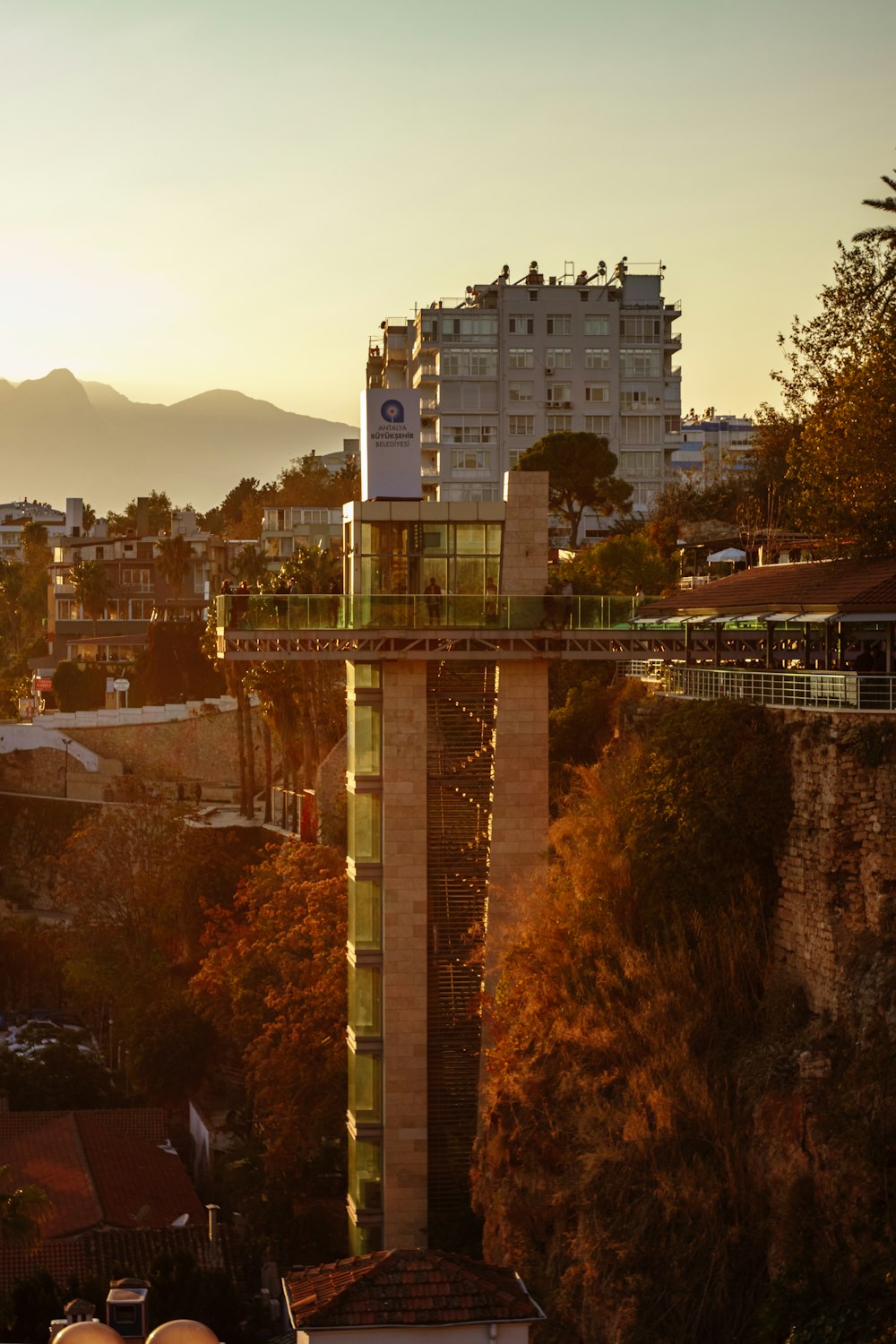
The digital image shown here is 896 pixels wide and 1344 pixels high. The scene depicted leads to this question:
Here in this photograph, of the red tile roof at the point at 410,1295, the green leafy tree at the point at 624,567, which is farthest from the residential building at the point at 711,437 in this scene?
the red tile roof at the point at 410,1295

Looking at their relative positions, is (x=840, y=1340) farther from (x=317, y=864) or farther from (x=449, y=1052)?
(x=317, y=864)

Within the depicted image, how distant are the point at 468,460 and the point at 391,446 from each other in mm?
55440

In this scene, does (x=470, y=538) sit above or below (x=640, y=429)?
below

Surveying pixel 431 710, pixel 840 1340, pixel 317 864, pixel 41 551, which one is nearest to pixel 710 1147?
pixel 840 1340

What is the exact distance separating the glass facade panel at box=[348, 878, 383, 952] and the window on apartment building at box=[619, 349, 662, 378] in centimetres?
6192

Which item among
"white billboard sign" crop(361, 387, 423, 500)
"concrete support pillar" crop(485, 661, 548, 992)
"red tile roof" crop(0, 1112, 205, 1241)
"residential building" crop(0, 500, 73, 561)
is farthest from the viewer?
"residential building" crop(0, 500, 73, 561)

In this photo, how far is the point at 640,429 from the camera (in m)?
96.8

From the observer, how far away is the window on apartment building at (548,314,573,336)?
94.8 metres

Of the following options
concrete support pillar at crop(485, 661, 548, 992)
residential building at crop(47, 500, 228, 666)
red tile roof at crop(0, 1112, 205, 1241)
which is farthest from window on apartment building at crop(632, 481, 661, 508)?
concrete support pillar at crop(485, 661, 548, 992)

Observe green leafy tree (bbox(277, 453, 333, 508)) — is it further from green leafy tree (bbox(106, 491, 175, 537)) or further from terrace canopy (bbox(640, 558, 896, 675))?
terrace canopy (bbox(640, 558, 896, 675))

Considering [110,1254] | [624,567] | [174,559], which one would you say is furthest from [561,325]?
[110,1254]

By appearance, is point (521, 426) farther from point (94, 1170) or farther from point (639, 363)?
point (94, 1170)

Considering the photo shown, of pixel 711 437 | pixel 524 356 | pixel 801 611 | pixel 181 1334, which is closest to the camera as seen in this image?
pixel 181 1334

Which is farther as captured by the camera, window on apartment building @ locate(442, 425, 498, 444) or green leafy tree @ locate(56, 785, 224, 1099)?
window on apartment building @ locate(442, 425, 498, 444)
